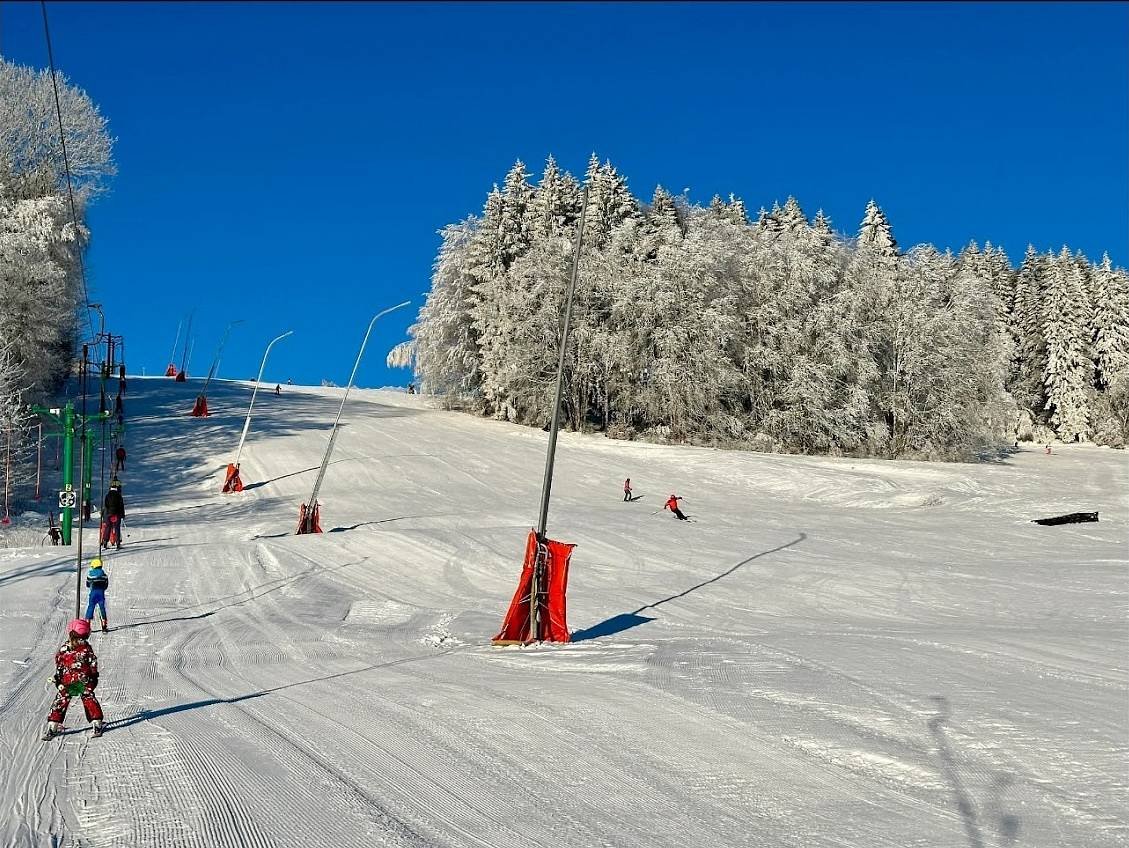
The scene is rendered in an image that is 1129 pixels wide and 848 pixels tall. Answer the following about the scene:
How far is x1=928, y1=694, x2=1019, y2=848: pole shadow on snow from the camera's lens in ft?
21.8

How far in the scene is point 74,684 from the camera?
30.7ft

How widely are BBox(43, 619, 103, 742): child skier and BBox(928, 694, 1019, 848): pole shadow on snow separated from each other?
820 cm

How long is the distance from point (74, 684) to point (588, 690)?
573cm

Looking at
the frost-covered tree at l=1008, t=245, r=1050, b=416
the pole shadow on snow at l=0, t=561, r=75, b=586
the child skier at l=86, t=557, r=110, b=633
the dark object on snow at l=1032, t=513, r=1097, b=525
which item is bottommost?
the pole shadow on snow at l=0, t=561, r=75, b=586

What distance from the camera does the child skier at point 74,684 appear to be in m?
9.20

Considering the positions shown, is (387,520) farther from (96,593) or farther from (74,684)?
(74,684)

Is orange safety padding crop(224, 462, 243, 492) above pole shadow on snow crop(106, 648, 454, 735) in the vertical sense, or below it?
below

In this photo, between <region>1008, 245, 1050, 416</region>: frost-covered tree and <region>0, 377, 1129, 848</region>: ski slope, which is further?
<region>1008, 245, 1050, 416</region>: frost-covered tree

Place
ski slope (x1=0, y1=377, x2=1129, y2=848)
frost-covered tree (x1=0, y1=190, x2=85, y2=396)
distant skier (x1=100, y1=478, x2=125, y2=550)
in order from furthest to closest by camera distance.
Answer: frost-covered tree (x1=0, y1=190, x2=85, y2=396) → distant skier (x1=100, y1=478, x2=125, y2=550) → ski slope (x1=0, y1=377, x2=1129, y2=848)

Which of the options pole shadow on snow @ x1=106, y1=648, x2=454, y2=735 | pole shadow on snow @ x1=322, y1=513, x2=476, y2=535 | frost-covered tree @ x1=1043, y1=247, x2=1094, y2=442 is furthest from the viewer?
frost-covered tree @ x1=1043, y1=247, x2=1094, y2=442

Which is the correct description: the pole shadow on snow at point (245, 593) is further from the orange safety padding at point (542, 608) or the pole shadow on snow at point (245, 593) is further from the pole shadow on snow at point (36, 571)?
the orange safety padding at point (542, 608)

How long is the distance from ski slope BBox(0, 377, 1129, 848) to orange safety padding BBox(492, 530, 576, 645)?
1.51 ft

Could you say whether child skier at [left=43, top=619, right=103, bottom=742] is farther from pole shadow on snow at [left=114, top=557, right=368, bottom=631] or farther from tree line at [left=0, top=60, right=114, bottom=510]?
tree line at [left=0, top=60, right=114, bottom=510]

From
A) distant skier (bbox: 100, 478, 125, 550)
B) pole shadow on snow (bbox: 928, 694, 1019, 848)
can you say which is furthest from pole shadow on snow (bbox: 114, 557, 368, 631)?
pole shadow on snow (bbox: 928, 694, 1019, 848)
